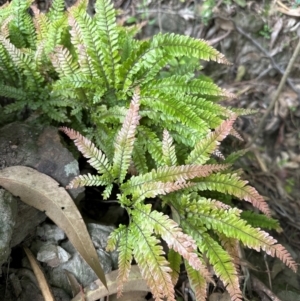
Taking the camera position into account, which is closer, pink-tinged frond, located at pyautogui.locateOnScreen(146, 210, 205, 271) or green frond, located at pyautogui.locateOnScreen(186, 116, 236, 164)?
pink-tinged frond, located at pyautogui.locateOnScreen(146, 210, 205, 271)

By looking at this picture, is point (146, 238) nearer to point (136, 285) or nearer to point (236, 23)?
point (136, 285)

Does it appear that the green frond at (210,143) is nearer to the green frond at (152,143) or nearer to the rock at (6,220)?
the green frond at (152,143)

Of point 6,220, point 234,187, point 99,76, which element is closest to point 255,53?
point 99,76

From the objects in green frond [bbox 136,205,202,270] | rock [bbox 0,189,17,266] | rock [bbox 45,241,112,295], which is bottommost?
rock [bbox 45,241,112,295]

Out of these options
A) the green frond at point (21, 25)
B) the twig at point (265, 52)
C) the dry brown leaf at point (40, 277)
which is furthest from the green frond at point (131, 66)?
the twig at point (265, 52)

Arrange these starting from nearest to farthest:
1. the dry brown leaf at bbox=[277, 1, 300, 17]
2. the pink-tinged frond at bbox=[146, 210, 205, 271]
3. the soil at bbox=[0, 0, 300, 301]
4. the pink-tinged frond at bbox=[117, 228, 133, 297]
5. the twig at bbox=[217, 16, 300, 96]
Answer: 1. the pink-tinged frond at bbox=[146, 210, 205, 271]
2. the pink-tinged frond at bbox=[117, 228, 133, 297]
3. the dry brown leaf at bbox=[277, 1, 300, 17]
4. the soil at bbox=[0, 0, 300, 301]
5. the twig at bbox=[217, 16, 300, 96]

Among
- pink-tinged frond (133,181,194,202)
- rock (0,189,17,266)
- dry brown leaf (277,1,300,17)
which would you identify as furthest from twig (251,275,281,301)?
dry brown leaf (277,1,300,17)

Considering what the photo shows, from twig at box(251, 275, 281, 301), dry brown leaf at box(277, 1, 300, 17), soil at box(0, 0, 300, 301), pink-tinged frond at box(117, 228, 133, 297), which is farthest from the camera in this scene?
soil at box(0, 0, 300, 301)

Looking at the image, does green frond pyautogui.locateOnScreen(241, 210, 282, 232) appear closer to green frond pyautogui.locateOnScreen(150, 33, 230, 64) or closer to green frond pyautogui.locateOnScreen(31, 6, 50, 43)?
green frond pyautogui.locateOnScreen(150, 33, 230, 64)
